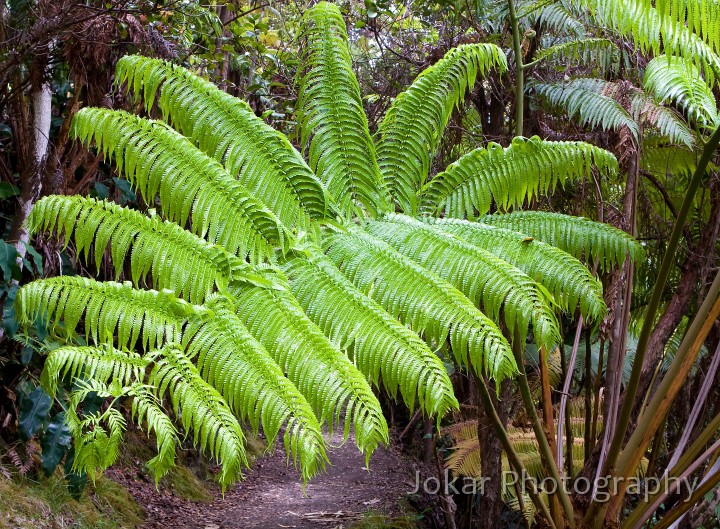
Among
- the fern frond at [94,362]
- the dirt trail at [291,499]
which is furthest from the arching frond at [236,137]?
the dirt trail at [291,499]

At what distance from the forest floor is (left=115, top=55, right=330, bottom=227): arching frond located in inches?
90.2

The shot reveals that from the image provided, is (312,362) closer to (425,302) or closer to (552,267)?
(425,302)

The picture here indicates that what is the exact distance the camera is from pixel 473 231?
5.19 ft

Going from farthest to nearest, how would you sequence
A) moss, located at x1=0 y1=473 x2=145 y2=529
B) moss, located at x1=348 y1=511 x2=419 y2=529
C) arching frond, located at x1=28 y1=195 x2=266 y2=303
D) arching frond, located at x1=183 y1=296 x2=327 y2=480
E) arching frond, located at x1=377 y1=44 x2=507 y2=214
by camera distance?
1. moss, located at x1=348 y1=511 x2=419 y2=529
2. moss, located at x1=0 y1=473 x2=145 y2=529
3. arching frond, located at x1=377 y1=44 x2=507 y2=214
4. arching frond, located at x1=28 y1=195 x2=266 y2=303
5. arching frond, located at x1=183 y1=296 x2=327 y2=480

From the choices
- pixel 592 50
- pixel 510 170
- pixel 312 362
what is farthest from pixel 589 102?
pixel 312 362

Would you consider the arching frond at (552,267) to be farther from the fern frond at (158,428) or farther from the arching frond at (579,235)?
the fern frond at (158,428)

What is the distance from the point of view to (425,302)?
130 centimetres

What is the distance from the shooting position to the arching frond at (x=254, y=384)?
105 centimetres

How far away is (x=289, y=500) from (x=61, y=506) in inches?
74.1

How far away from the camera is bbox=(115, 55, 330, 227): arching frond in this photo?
1.57 m

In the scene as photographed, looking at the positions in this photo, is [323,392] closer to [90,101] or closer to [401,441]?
[90,101]

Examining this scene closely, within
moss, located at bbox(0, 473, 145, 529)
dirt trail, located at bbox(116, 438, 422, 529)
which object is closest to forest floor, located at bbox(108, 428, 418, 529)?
dirt trail, located at bbox(116, 438, 422, 529)

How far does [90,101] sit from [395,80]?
5.98ft

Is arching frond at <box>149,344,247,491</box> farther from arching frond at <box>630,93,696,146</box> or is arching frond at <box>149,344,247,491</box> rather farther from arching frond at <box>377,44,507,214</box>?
arching frond at <box>630,93,696,146</box>
